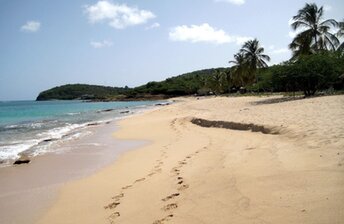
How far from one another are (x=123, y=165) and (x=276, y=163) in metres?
4.50

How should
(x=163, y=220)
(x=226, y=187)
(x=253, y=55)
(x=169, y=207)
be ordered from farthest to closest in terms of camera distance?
(x=253, y=55)
(x=226, y=187)
(x=169, y=207)
(x=163, y=220)

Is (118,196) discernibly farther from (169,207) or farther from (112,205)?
(169,207)

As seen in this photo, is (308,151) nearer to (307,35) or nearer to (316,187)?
A: (316,187)

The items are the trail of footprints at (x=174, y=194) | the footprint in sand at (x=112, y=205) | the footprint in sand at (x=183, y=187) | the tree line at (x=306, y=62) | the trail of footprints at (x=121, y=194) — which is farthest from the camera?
the tree line at (x=306, y=62)

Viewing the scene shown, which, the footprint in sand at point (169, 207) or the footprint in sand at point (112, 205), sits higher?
the footprint in sand at point (169, 207)

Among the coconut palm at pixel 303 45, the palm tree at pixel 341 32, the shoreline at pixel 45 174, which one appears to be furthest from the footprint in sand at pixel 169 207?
the palm tree at pixel 341 32

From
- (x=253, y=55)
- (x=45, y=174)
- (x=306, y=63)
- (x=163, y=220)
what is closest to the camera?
(x=163, y=220)

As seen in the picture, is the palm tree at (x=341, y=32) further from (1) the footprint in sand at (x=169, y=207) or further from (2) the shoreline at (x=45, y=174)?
(1) the footprint in sand at (x=169, y=207)

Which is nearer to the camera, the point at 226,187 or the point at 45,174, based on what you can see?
the point at 226,187

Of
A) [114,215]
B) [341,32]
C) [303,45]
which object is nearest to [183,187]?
[114,215]

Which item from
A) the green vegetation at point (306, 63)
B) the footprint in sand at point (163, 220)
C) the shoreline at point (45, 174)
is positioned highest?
the green vegetation at point (306, 63)

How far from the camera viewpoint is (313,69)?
1072 inches

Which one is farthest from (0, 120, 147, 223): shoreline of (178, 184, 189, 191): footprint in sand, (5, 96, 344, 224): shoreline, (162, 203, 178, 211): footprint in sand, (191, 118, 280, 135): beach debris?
(191, 118, 280, 135): beach debris

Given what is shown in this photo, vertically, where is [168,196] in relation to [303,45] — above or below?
below
